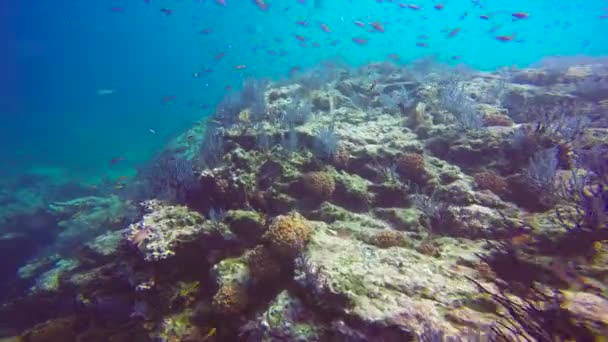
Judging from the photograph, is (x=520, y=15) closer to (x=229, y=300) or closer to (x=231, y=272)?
(x=231, y=272)

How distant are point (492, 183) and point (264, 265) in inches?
209

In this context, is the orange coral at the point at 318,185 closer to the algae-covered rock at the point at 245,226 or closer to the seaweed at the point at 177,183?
the algae-covered rock at the point at 245,226

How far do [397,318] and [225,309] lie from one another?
2594mm

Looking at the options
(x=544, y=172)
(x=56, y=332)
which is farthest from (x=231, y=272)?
(x=544, y=172)

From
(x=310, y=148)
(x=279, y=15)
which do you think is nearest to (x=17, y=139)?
(x=310, y=148)

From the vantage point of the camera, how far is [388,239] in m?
5.09

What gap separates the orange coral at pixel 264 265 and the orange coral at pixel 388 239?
68.5 inches

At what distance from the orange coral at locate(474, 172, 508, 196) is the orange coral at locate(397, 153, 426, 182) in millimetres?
1184

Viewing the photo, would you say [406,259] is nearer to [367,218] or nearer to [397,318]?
[397,318]

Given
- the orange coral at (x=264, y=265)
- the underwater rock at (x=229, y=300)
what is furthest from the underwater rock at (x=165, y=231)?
the underwater rock at (x=229, y=300)

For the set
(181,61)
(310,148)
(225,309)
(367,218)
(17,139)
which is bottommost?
(17,139)

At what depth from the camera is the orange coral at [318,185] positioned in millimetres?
6469

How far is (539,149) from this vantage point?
7164 mm

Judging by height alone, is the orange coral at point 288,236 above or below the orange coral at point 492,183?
below
